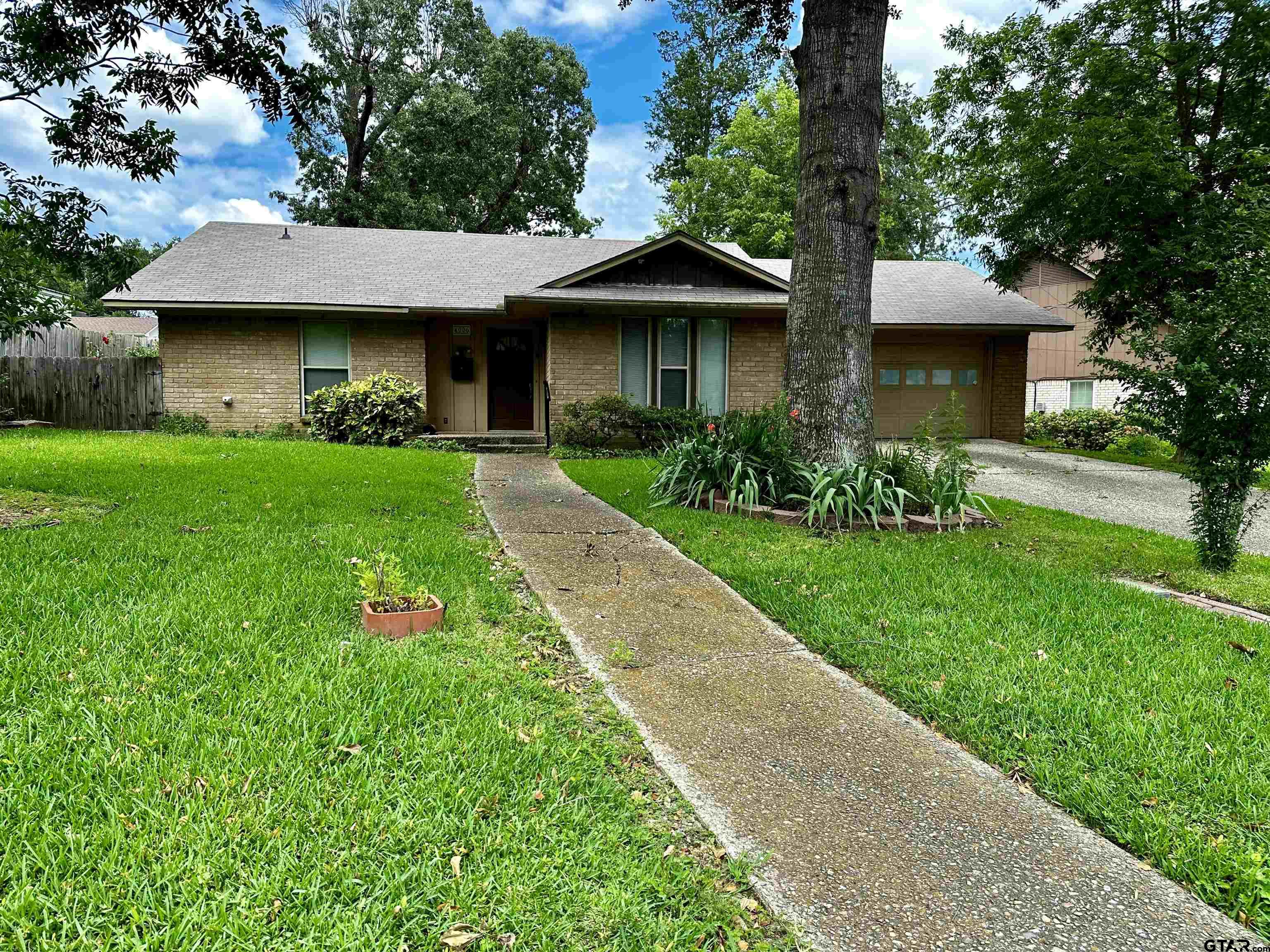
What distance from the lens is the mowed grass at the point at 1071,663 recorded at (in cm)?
230

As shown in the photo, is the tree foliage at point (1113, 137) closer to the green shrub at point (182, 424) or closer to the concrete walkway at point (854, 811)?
the concrete walkway at point (854, 811)

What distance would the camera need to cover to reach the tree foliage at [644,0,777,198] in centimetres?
3403

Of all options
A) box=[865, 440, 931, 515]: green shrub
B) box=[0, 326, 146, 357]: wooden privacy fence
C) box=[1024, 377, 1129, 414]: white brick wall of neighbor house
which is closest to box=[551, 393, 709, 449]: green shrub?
box=[865, 440, 931, 515]: green shrub

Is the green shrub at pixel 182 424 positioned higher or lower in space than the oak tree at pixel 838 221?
lower

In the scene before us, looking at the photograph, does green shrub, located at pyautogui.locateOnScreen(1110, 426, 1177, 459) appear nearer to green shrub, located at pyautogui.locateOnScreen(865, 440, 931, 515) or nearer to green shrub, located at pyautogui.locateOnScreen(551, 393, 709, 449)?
green shrub, located at pyautogui.locateOnScreen(551, 393, 709, 449)

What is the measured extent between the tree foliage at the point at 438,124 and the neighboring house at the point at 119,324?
526 inches

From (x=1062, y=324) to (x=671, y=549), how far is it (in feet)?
47.8

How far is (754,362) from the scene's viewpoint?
14859 millimetres

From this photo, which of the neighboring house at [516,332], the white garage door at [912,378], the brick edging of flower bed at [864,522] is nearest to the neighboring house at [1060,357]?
the white garage door at [912,378]

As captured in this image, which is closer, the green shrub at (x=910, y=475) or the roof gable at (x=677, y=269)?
the green shrub at (x=910, y=475)

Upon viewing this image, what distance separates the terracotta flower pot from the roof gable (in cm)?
1068

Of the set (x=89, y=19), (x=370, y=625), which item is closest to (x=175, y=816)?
(x=370, y=625)

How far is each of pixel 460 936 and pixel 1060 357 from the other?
104ft

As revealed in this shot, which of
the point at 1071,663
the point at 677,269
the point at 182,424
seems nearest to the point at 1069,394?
the point at 677,269
